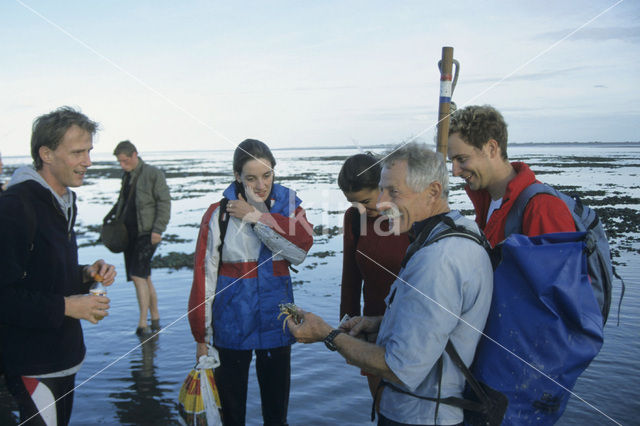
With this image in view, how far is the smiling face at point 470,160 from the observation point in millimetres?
3075

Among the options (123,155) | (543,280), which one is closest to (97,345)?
(123,155)

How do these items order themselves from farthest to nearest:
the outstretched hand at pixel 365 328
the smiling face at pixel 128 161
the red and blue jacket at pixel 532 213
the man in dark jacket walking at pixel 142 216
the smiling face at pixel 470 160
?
the smiling face at pixel 128 161
the man in dark jacket walking at pixel 142 216
the smiling face at pixel 470 160
the outstretched hand at pixel 365 328
the red and blue jacket at pixel 532 213

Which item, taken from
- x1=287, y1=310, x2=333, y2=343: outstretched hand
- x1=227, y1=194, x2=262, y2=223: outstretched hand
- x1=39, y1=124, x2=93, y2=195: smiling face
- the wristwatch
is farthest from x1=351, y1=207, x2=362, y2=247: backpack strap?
x1=39, y1=124, x2=93, y2=195: smiling face

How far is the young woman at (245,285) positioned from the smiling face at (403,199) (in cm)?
146

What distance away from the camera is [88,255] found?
12742mm

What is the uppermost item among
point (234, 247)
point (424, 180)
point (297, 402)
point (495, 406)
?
point (424, 180)

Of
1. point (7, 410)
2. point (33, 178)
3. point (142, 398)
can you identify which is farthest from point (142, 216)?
point (33, 178)

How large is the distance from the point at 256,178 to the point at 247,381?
1.61 metres

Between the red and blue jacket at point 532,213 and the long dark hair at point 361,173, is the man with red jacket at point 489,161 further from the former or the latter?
the long dark hair at point 361,173

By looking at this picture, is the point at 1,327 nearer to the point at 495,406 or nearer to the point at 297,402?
the point at 495,406

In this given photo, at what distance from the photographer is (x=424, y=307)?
1.95 meters

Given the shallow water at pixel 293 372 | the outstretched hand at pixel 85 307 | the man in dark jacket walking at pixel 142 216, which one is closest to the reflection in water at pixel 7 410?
the shallow water at pixel 293 372

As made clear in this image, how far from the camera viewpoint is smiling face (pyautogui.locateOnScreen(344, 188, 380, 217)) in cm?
346

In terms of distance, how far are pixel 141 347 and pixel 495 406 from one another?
5.72 metres
